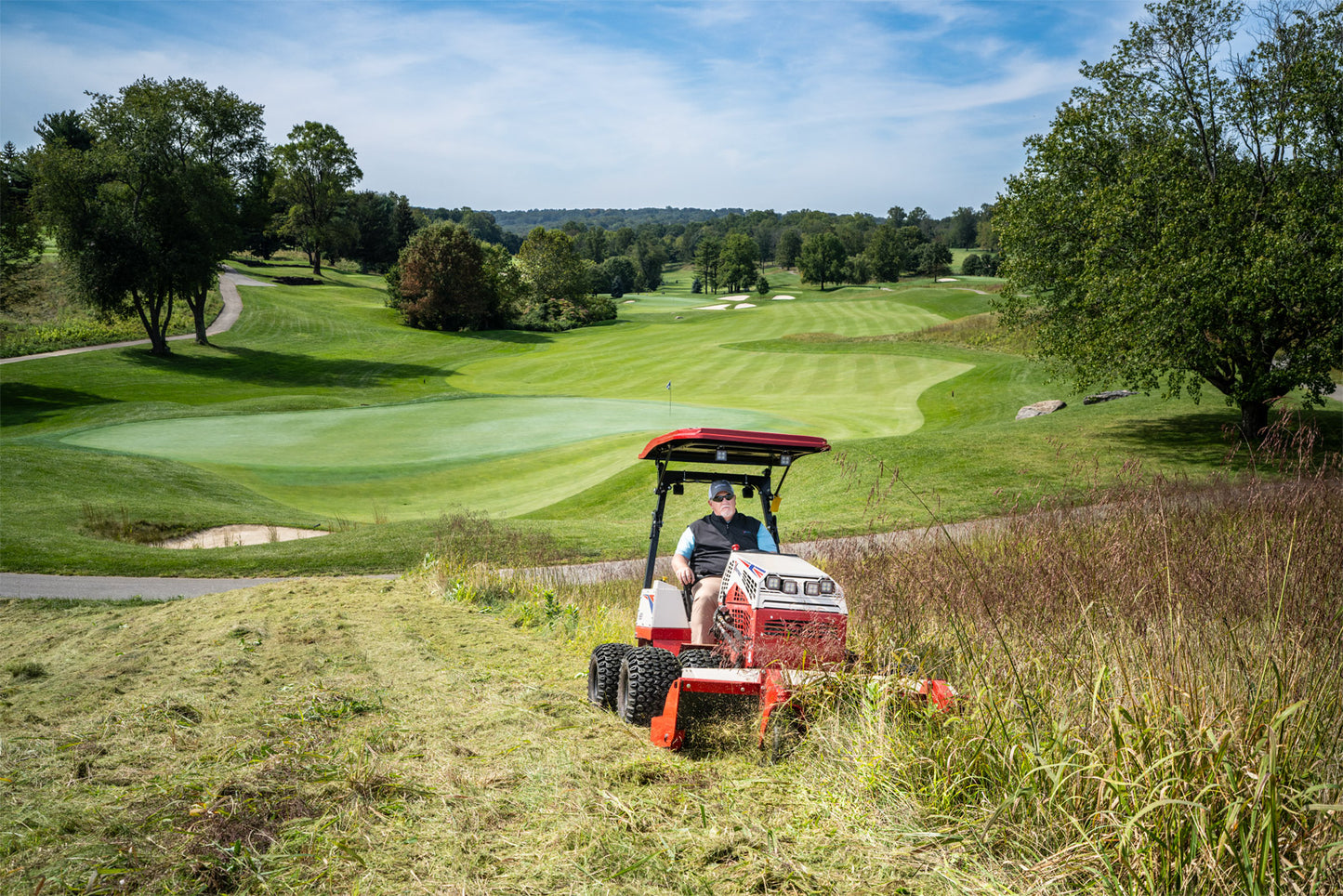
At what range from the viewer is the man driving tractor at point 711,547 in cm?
566

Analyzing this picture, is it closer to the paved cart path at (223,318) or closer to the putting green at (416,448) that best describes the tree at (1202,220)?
the putting green at (416,448)

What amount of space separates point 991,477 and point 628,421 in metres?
13.0

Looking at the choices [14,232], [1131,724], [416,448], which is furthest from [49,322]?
[1131,724]

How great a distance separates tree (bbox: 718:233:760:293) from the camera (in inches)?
4080

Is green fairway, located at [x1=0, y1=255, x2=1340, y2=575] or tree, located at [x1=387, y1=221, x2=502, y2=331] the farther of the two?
tree, located at [x1=387, y1=221, x2=502, y2=331]

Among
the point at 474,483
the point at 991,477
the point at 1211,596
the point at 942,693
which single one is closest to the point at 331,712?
the point at 942,693

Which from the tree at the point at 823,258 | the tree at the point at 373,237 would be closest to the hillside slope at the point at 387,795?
the tree at the point at 373,237

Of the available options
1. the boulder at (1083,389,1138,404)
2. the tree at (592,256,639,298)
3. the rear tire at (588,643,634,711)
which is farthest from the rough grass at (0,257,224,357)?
the tree at (592,256,639,298)

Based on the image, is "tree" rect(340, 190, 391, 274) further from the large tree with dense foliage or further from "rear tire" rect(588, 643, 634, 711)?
"rear tire" rect(588, 643, 634, 711)

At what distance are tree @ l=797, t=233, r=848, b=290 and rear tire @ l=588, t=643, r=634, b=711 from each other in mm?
97399

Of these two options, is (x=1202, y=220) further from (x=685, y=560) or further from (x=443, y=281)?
(x=443, y=281)

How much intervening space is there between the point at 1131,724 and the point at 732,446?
11.4ft

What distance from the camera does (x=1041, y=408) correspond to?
2517cm

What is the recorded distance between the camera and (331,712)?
4.95 meters
